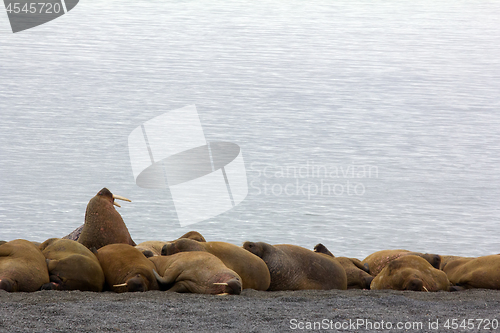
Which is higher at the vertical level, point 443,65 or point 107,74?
point 107,74

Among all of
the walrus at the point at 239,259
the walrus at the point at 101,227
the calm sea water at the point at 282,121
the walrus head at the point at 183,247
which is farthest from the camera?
the calm sea water at the point at 282,121

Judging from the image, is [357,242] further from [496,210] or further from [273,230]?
[496,210]

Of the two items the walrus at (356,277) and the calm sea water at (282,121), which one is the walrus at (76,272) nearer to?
the walrus at (356,277)

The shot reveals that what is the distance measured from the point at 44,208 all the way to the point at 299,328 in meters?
4.58

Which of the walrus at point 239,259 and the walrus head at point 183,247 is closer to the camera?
the walrus at point 239,259

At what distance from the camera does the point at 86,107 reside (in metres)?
12.0

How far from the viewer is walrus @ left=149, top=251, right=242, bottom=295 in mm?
4238

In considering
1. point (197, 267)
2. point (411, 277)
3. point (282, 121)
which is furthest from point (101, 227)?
point (282, 121)

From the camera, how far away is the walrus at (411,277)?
4633mm

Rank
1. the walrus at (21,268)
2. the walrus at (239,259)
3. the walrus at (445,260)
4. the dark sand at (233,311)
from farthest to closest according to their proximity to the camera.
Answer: the walrus at (445,260) < the walrus at (239,259) < the walrus at (21,268) < the dark sand at (233,311)

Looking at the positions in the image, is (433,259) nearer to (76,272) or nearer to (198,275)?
(198,275)

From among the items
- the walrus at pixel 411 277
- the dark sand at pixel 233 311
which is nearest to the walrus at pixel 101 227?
the dark sand at pixel 233 311

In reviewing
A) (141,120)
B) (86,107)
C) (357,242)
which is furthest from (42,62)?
(357,242)

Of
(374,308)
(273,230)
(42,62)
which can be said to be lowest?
(273,230)
